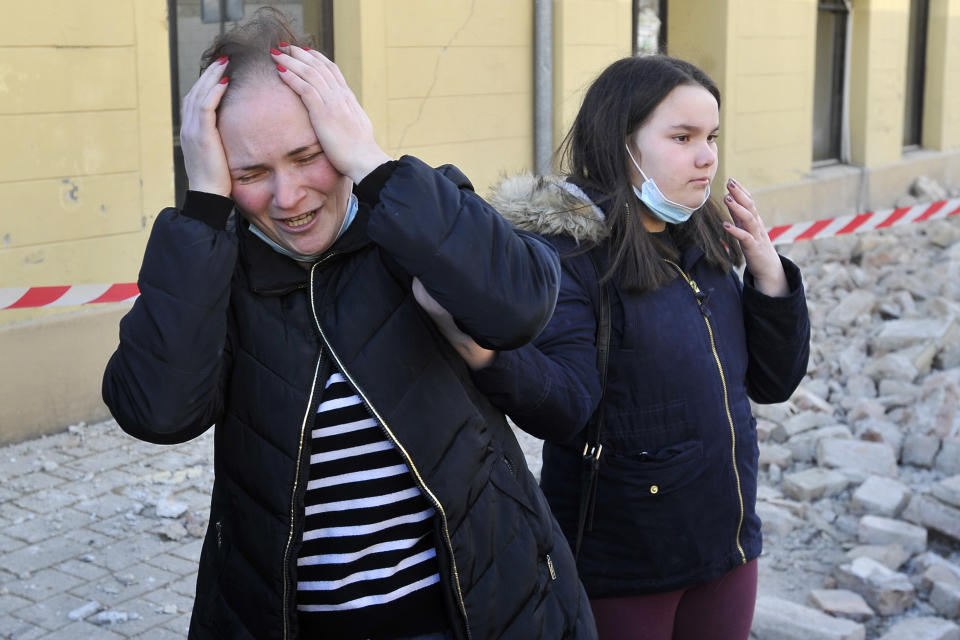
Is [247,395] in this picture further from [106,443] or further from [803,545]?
[106,443]

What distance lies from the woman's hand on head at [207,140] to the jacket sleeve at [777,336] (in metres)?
1.45

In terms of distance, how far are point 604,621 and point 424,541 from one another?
3.16ft

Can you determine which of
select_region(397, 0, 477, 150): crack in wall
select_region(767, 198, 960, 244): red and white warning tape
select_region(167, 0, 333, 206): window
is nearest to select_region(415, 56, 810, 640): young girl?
select_region(167, 0, 333, 206): window

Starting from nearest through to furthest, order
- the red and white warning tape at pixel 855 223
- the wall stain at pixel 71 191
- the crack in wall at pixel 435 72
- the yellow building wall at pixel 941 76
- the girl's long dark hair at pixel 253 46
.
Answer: the girl's long dark hair at pixel 253 46
the wall stain at pixel 71 191
the crack in wall at pixel 435 72
the red and white warning tape at pixel 855 223
the yellow building wall at pixel 941 76

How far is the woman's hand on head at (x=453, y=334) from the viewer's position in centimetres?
201

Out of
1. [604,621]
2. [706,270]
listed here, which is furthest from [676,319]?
[604,621]

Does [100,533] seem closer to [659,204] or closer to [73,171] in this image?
[73,171]

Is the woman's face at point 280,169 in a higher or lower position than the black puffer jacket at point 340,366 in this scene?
higher

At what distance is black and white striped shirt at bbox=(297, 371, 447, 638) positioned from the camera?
6.61ft

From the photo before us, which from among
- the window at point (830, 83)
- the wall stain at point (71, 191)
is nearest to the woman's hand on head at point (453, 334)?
the wall stain at point (71, 191)

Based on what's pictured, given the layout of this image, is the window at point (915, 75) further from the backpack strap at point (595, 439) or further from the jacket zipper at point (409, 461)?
the jacket zipper at point (409, 461)

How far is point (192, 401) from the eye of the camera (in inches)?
76.2

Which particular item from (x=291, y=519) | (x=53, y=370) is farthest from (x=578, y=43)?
(x=291, y=519)

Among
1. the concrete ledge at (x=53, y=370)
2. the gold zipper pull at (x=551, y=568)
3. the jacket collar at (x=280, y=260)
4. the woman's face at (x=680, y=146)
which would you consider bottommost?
the concrete ledge at (x=53, y=370)
